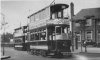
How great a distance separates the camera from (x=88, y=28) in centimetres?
3706

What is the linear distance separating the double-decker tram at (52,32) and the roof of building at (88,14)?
57.0ft

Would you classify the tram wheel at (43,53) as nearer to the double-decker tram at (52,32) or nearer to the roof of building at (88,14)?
the double-decker tram at (52,32)

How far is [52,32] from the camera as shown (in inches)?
759

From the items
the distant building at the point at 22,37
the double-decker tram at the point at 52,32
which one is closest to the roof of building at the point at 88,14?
the distant building at the point at 22,37

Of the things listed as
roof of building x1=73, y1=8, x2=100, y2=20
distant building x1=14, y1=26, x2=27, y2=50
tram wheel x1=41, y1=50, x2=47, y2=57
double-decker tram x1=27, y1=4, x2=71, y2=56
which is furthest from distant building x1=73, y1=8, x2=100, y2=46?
tram wheel x1=41, y1=50, x2=47, y2=57

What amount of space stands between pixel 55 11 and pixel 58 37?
2.58m

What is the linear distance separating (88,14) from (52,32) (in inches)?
813

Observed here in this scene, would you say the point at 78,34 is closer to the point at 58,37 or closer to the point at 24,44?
the point at 24,44

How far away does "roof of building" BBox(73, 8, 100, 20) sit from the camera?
121ft

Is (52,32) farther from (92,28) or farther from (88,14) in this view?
(88,14)

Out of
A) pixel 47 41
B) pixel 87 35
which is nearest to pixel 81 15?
pixel 87 35

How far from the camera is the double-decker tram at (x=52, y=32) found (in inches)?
733

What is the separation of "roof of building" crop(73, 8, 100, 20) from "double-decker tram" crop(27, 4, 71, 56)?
1737 cm

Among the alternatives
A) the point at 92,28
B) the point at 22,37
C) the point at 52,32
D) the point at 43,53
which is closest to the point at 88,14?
the point at 92,28
